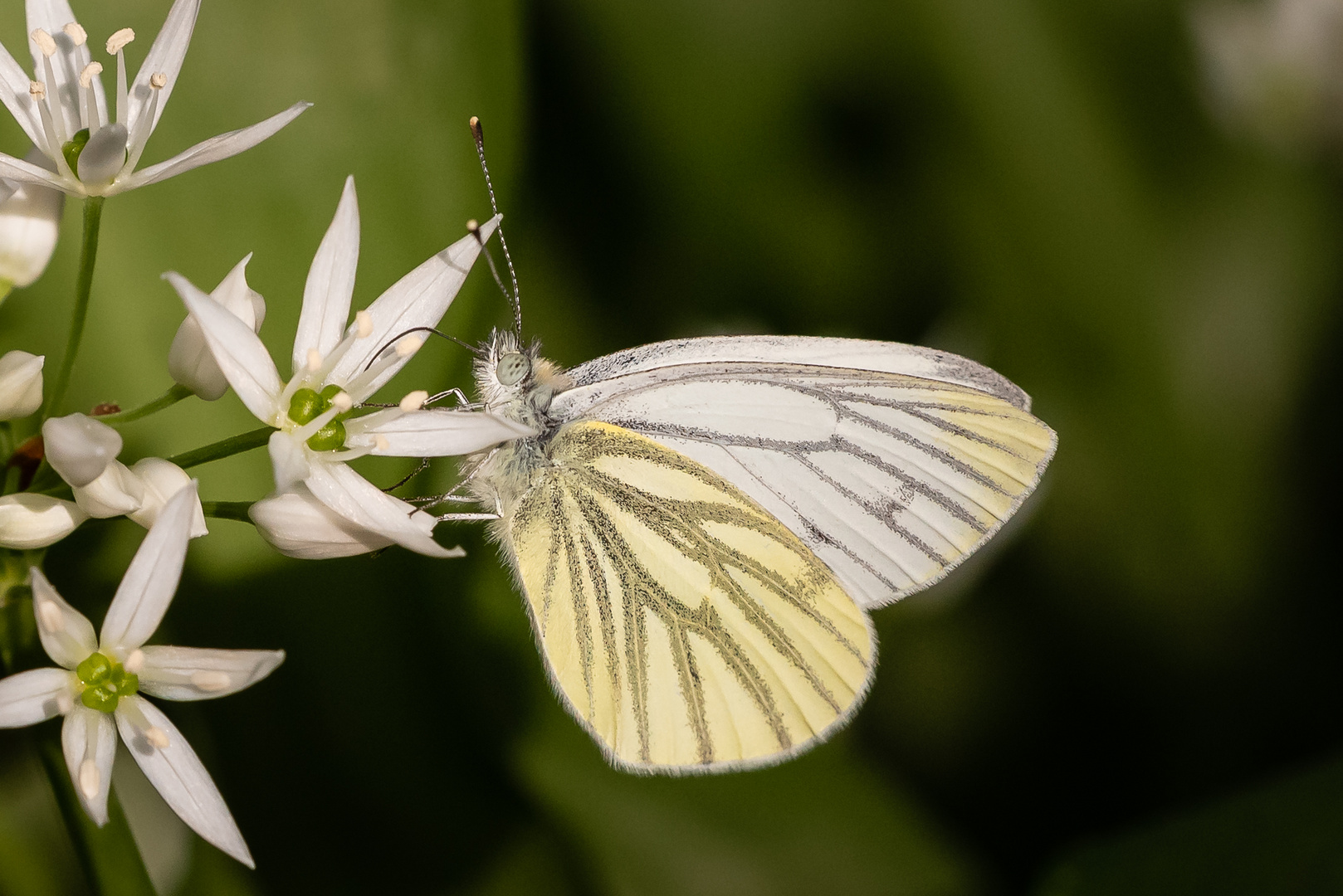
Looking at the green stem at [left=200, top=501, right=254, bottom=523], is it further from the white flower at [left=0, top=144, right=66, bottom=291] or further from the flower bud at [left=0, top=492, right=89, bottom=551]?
the white flower at [left=0, top=144, right=66, bottom=291]

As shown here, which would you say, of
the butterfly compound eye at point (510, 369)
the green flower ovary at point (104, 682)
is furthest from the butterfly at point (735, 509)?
the green flower ovary at point (104, 682)

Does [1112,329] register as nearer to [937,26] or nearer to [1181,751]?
[937,26]

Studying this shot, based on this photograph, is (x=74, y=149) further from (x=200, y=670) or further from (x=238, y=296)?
(x=200, y=670)

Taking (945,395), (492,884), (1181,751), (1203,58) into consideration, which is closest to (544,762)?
(492,884)

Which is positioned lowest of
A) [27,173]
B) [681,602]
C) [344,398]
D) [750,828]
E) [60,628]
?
[750,828]

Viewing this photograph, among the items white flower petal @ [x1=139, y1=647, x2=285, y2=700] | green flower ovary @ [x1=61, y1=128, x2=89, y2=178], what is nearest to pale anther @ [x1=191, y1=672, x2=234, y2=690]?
white flower petal @ [x1=139, y1=647, x2=285, y2=700]

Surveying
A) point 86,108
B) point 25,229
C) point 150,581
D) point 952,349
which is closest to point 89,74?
point 86,108

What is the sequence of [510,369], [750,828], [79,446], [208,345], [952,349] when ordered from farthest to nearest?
[952,349], [750,828], [510,369], [208,345], [79,446]
